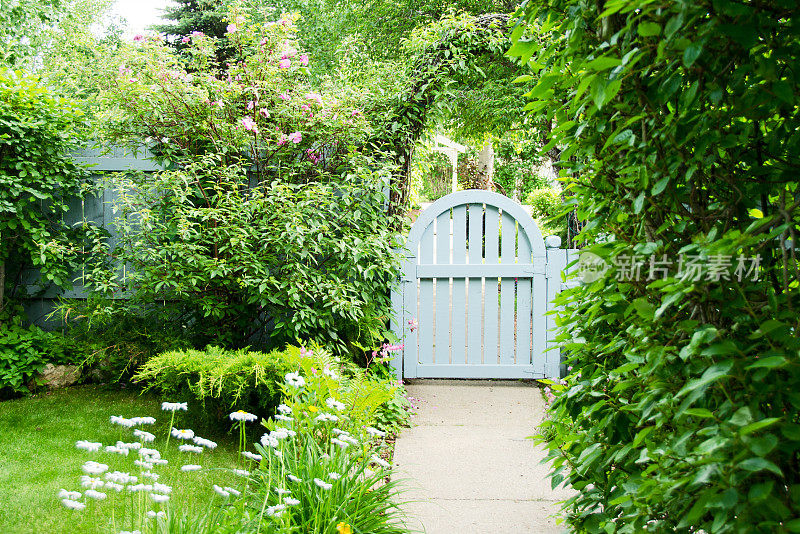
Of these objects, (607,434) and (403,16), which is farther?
(403,16)

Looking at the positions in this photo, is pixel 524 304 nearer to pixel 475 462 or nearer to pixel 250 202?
pixel 475 462

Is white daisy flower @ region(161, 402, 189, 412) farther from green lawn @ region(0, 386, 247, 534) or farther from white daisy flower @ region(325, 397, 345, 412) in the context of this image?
white daisy flower @ region(325, 397, 345, 412)

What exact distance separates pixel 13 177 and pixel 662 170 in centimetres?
447

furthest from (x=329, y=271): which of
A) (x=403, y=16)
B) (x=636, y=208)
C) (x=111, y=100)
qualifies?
(x=403, y=16)

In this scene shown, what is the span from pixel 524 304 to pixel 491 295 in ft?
0.96

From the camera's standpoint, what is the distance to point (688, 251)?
44.8 inches

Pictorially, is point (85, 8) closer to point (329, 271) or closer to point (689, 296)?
point (329, 271)

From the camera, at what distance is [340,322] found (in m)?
4.23

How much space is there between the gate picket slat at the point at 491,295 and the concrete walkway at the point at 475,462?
0.31 meters

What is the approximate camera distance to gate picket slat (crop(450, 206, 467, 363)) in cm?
490

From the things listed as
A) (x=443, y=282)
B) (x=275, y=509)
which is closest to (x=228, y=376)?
(x=275, y=509)

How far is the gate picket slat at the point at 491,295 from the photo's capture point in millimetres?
4891

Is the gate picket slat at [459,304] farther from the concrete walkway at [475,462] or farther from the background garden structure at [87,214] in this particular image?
the background garden structure at [87,214]

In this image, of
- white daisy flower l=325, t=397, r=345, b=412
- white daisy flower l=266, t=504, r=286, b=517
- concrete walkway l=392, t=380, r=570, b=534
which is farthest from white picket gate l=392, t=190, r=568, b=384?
white daisy flower l=266, t=504, r=286, b=517
